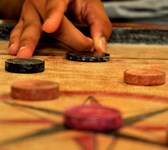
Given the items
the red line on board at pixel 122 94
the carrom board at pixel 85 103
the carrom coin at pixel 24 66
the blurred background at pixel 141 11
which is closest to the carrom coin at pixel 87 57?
the carrom board at pixel 85 103

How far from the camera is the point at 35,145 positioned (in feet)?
2.18

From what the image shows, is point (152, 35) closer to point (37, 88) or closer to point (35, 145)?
point (37, 88)

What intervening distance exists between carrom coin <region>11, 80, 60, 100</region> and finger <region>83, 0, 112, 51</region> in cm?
80

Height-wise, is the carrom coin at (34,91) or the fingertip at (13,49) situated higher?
the fingertip at (13,49)

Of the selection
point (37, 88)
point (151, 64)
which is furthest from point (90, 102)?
point (151, 64)

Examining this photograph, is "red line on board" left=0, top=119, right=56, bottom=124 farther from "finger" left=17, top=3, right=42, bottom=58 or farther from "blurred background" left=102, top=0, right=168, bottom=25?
"blurred background" left=102, top=0, right=168, bottom=25

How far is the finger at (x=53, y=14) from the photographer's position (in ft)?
5.25

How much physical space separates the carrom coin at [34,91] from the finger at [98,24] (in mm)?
796

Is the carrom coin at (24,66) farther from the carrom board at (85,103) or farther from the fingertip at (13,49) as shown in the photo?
the fingertip at (13,49)

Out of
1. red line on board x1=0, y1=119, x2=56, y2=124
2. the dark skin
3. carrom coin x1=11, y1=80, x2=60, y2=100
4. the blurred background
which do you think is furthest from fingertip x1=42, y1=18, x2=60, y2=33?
the blurred background

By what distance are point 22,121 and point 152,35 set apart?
4.42ft

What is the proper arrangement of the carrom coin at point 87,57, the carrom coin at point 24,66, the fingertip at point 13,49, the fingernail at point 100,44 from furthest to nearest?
the fingernail at point 100,44 < the fingertip at point 13,49 < the carrom coin at point 87,57 < the carrom coin at point 24,66

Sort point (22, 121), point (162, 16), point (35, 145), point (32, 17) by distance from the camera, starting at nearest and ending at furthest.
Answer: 1. point (35, 145)
2. point (22, 121)
3. point (32, 17)
4. point (162, 16)

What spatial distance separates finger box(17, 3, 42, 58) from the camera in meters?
1.58
